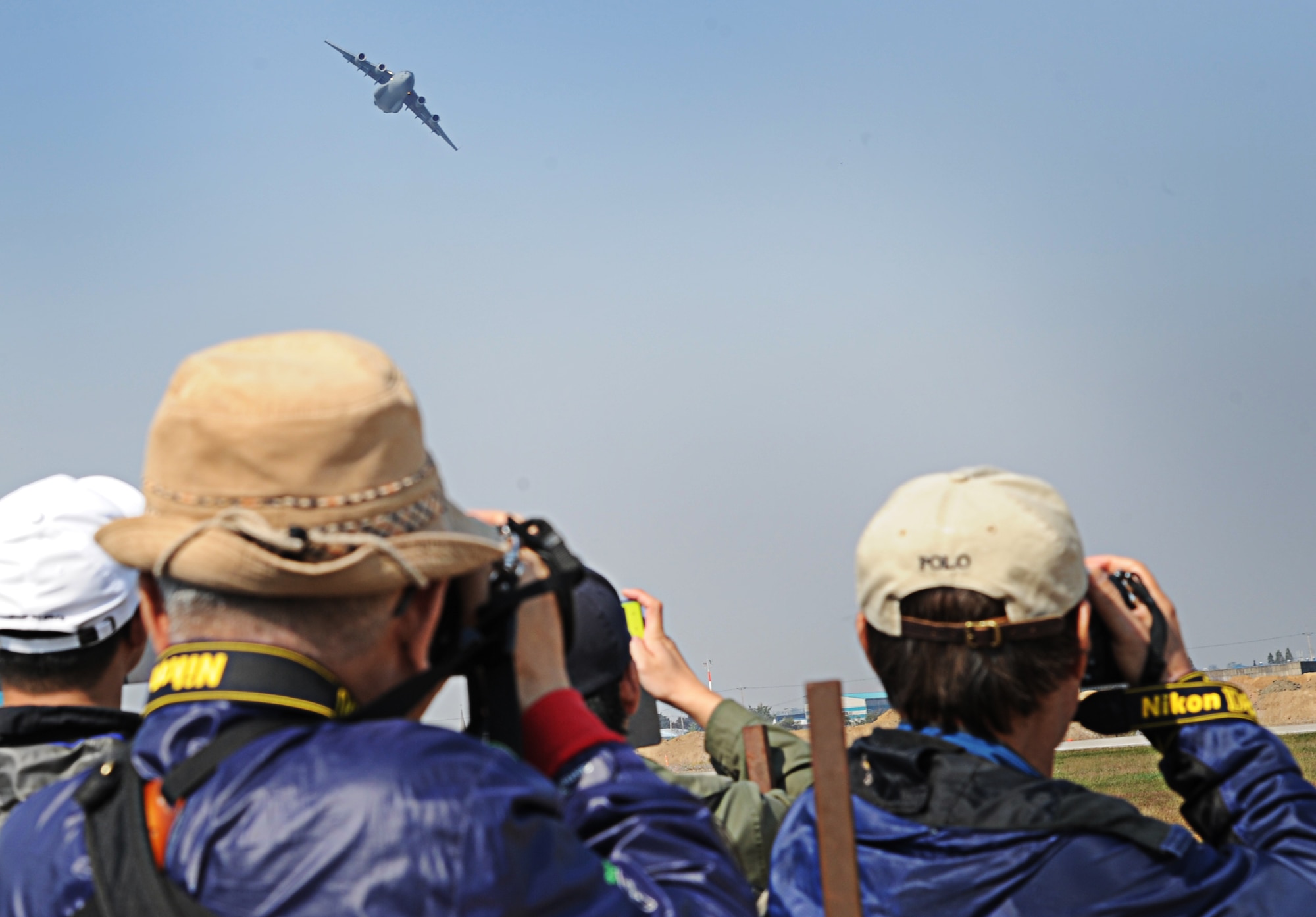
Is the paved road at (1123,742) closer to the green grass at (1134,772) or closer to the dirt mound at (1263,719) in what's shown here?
the dirt mound at (1263,719)

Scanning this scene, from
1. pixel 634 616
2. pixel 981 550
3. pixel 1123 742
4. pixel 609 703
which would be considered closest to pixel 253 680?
pixel 981 550

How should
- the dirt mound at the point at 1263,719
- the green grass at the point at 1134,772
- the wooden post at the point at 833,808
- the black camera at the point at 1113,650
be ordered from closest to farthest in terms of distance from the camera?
the wooden post at the point at 833,808, the black camera at the point at 1113,650, the green grass at the point at 1134,772, the dirt mound at the point at 1263,719

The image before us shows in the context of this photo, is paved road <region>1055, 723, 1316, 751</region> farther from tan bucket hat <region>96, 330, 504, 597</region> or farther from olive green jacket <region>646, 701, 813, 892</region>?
tan bucket hat <region>96, 330, 504, 597</region>

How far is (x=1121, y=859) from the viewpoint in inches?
84.9

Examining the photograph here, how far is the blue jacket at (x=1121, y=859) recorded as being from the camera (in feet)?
7.06

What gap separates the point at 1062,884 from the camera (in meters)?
2.16

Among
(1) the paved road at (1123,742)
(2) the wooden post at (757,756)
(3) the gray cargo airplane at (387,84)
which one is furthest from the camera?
(3) the gray cargo airplane at (387,84)

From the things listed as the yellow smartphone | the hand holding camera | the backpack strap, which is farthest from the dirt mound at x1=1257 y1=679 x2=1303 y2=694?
the backpack strap

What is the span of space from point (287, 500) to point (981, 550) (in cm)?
125

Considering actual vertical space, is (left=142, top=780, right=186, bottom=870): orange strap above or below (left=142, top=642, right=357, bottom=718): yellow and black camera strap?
below

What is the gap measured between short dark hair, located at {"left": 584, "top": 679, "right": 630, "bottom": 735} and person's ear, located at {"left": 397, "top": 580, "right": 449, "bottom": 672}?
1.61 m

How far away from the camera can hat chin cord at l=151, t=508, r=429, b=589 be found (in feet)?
5.24

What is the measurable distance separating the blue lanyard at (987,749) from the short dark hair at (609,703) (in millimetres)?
1127

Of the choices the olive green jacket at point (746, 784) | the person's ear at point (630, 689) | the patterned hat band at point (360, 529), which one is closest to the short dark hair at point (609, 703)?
the person's ear at point (630, 689)
